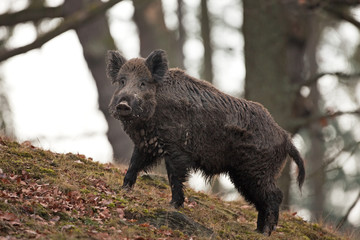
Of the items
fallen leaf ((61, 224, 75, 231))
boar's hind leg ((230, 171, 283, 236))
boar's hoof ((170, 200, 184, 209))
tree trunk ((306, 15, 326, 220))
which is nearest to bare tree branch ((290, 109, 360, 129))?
boar's hind leg ((230, 171, 283, 236))

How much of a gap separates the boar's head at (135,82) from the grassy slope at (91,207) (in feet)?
4.02

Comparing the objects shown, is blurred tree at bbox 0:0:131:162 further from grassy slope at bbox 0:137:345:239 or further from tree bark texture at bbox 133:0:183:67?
tree bark texture at bbox 133:0:183:67

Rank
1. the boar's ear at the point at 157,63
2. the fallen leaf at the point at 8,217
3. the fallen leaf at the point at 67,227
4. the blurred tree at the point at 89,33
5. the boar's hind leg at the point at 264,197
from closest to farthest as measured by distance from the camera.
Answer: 1. the fallen leaf at the point at 8,217
2. the fallen leaf at the point at 67,227
3. the boar's ear at the point at 157,63
4. the boar's hind leg at the point at 264,197
5. the blurred tree at the point at 89,33

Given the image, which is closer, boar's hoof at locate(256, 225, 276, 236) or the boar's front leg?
the boar's front leg

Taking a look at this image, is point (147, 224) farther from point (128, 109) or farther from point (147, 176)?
point (147, 176)

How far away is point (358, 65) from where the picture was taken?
1451cm

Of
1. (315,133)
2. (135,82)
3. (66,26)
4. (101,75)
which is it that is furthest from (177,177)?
(315,133)

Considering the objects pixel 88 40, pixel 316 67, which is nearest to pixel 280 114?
pixel 88 40

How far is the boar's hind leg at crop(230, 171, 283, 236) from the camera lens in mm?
9156

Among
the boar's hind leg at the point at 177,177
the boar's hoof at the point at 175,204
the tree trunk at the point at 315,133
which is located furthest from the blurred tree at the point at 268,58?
the tree trunk at the point at 315,133

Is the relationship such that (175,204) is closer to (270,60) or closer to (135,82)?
(135,82)

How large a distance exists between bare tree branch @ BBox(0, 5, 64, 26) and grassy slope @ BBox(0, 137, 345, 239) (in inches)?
231

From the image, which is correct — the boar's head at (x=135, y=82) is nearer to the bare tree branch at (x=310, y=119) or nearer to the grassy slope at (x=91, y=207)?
the grassy slope at (x=91, y=207)

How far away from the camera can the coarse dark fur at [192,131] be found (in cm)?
856
